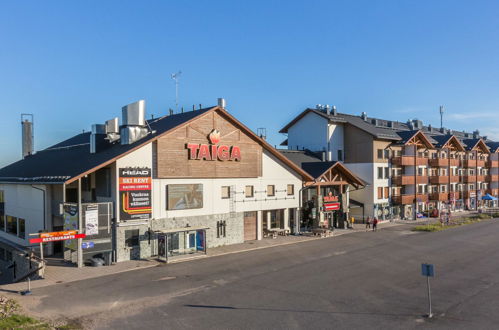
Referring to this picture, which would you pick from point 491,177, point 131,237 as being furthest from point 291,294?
point 491,177

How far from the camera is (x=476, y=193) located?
2896 inches

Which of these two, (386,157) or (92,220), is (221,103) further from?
(386,157)

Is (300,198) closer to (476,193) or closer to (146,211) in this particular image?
(146,211)

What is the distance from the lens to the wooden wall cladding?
2959 cm

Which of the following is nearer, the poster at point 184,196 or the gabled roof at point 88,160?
the gabled roof at point 88,160

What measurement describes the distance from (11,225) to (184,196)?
16947 mm

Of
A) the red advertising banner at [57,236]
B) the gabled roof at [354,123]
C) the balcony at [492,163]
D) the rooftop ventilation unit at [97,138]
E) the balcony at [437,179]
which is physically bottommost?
the red advertising banner at [57,236]

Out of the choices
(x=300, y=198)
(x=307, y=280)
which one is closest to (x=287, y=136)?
(x=300, y=198)

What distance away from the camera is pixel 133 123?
2992cm

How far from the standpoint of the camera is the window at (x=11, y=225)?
35.1 metres

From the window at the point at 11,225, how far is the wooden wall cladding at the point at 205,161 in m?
15.4

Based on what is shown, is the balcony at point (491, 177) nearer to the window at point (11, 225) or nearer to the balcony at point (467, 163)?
the balcony at point (467, 163)

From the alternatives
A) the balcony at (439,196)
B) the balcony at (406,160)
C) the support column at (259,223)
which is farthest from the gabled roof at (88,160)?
the balcony at (439,196)

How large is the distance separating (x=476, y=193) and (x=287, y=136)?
3916 centimetres
